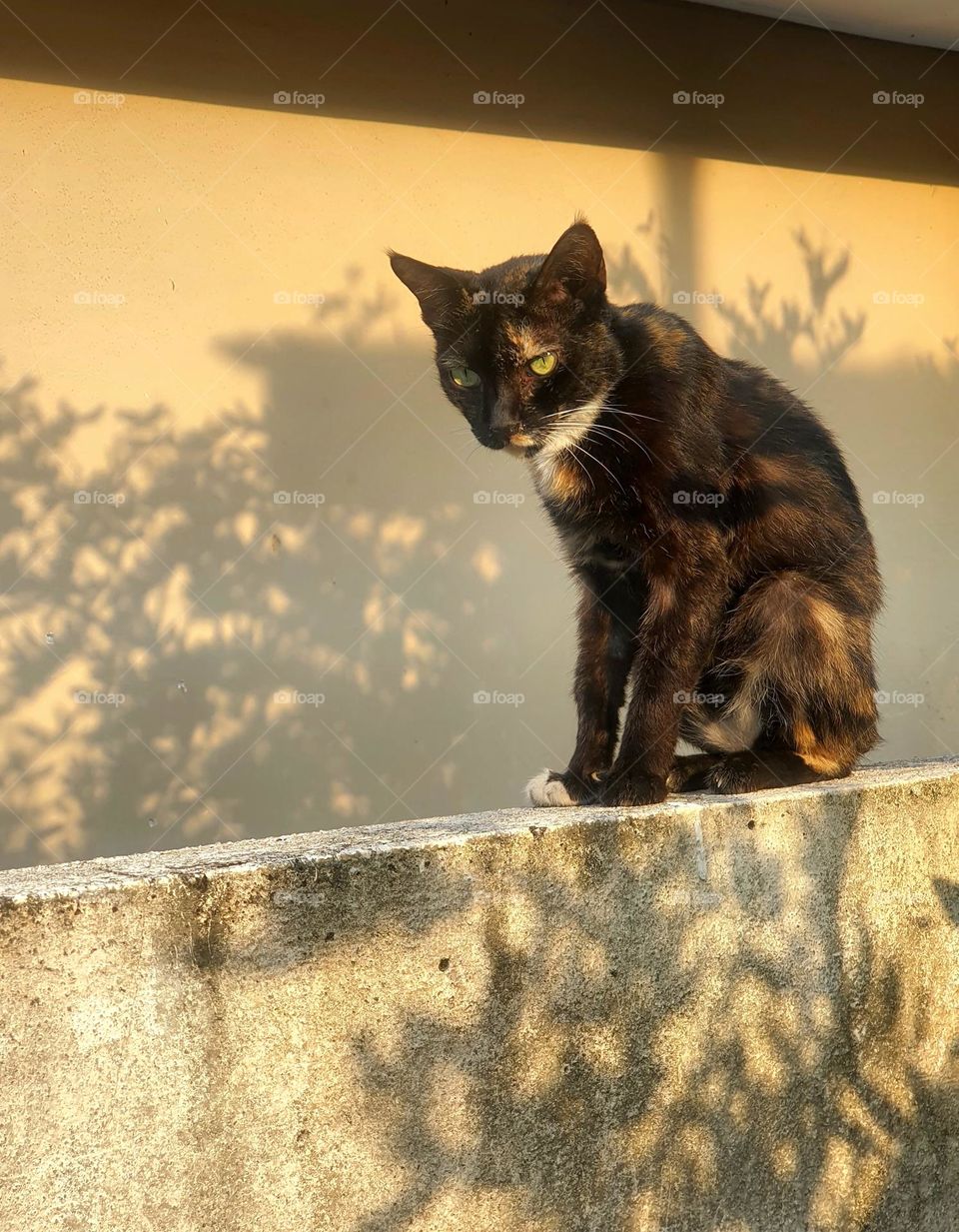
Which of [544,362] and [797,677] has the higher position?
[544,362]

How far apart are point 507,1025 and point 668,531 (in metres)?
1.15

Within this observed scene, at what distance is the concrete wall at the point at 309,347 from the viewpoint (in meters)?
4.92

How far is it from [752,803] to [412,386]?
3.36 metres

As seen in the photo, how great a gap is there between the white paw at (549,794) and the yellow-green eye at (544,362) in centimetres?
100

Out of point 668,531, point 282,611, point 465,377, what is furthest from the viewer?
point 282,611

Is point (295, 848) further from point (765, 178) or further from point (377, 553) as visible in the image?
point (765, 178)

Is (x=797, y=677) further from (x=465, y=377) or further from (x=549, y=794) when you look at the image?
(x=465, y=377)

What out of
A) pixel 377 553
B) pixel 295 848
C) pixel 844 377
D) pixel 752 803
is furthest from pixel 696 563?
pixel 844 377

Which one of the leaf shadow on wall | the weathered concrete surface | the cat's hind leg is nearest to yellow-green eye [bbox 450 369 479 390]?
the cat's hind leg

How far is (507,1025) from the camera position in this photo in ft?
7.23

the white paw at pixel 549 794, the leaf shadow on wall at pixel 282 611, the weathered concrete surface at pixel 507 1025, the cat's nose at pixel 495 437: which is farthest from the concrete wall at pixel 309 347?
the weathered concrete surface at pixel 507 1025

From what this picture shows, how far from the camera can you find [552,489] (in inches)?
119

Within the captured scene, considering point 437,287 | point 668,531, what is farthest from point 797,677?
point 437,287

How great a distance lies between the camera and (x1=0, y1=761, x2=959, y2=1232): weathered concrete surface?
1838 millimetres
